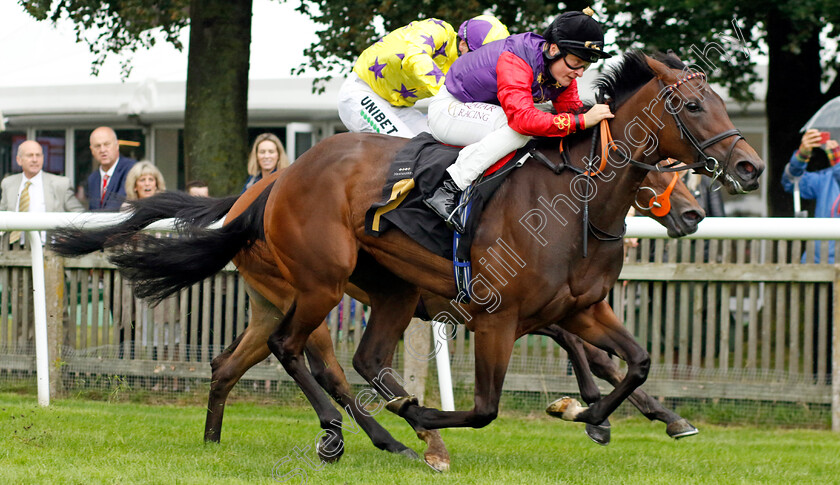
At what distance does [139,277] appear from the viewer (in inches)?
185

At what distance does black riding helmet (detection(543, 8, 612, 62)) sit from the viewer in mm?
3793

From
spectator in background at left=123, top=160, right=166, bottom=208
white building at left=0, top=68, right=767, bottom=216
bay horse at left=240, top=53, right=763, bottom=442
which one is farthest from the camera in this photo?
white building at left=0, top=68, right=767, bottom=216

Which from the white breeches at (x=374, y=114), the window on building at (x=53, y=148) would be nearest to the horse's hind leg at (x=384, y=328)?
the white breeches at (x=374, y=114)

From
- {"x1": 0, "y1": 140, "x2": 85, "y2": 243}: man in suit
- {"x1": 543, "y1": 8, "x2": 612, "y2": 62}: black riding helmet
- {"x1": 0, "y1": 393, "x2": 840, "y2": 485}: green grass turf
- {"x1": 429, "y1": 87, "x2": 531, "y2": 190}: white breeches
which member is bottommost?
{"x1": 0, "y1": 393, "x2": 840, "y2": 485}: green grass turf

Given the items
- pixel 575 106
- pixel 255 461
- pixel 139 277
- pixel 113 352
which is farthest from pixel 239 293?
pixel 575 106

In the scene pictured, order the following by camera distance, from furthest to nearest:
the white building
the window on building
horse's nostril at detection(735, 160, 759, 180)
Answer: the window on building < the white building < horse's nostril at detection(735, 160, 759, 180)

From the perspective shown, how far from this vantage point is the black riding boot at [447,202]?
3926 millimetres

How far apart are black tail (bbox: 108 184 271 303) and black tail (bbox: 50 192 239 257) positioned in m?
0.12

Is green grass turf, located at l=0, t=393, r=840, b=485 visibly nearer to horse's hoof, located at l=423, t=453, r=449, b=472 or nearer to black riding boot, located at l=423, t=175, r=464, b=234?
horse's hoof, located at l=423, t=453, r=449, b=472

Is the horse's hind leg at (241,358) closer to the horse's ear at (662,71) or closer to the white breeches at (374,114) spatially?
the white breeches at (374,114)

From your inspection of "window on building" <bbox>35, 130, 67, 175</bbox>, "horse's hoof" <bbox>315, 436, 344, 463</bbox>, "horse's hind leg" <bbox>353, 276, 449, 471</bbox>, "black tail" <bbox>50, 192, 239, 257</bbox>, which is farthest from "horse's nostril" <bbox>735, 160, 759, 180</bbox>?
"window on building" <bbox>35, 130, 67, 175</bbox>

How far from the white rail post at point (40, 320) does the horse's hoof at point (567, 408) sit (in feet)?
10.2

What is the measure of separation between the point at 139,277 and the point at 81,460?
3.15 ft

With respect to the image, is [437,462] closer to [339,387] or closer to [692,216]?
[339,387]
